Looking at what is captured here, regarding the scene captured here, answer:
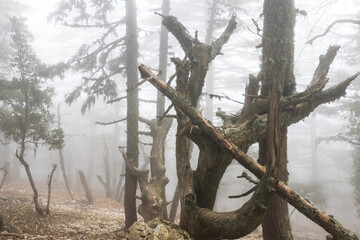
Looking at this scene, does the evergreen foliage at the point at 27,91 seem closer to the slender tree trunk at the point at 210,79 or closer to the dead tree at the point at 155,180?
the dead tree at the point at 155,180

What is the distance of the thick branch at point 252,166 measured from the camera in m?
3.14

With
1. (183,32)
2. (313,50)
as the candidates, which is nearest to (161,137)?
(183,32)

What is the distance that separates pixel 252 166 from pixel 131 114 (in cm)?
635

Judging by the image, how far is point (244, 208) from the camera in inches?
126

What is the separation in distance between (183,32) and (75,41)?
37009 millimetres

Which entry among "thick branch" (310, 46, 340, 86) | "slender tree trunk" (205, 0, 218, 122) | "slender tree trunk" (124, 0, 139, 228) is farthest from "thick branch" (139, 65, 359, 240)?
"slender tree trunk" (205, 0, 218, 122)

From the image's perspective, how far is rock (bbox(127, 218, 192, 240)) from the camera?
10.9 feet

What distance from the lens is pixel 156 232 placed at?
3398 mm

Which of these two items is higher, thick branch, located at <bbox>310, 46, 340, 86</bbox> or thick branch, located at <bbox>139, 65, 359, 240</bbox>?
thick branch, located at <bbox>310, 46, 340, 86</bbox>

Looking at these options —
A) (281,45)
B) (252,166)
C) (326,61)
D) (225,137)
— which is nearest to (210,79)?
(326,61)

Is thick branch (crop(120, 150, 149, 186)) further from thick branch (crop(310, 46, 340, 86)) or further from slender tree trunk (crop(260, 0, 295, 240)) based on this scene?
thick branch (crop(310, 46, 340, 86))

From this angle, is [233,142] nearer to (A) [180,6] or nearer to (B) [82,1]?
(B) [82,1]

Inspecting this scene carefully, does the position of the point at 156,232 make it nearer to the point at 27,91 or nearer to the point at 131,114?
the point at 131,114

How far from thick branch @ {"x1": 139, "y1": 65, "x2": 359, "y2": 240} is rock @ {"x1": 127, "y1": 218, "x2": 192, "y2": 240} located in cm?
136
